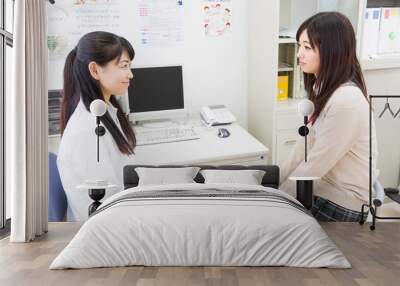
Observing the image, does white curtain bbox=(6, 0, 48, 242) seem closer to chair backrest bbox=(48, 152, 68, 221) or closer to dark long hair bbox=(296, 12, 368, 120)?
chair backrest bbox=(48, 152, 68, 221)

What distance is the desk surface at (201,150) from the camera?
11.3 feet

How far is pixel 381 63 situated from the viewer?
3547mm

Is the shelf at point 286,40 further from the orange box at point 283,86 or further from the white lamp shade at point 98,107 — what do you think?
the white lamp shade at point 98,107

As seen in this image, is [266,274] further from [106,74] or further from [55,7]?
[55,7]

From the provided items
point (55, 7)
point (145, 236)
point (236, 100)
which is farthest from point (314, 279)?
point (55, 7)

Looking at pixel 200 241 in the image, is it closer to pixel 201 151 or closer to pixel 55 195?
pixel 201 151

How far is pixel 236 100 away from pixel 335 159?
2.48ft

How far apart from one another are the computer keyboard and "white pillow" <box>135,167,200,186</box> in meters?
0.18

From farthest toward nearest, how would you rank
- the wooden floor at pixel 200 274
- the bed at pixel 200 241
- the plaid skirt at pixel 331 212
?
1. the plaid skirt at pixel 331 212
2. the bed at pixel 200 241
3. the wooden floor at pixel 200 274

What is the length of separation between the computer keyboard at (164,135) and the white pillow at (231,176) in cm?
25

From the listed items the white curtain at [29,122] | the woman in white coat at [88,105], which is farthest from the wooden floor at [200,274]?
the woman in white coat at [88,105]

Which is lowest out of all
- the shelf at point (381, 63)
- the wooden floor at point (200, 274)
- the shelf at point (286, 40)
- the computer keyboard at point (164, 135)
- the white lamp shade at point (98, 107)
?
the wooden floor at point (200, 274)

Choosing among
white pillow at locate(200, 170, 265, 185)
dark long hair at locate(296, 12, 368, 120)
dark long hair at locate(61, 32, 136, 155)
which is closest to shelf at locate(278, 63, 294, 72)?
dark long hair at locate(296, 12, 368, 120)

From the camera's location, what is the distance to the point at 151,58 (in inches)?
138
